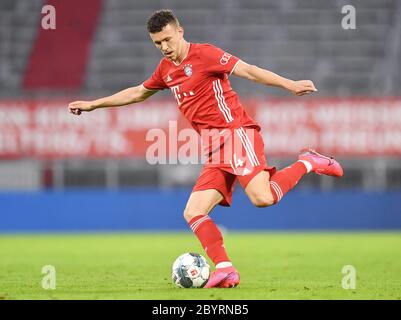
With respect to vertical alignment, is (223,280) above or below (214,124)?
below

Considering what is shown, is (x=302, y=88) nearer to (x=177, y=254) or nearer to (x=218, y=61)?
(x=218, y=61)

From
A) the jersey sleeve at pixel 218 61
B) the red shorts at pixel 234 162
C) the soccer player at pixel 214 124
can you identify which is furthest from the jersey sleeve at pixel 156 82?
the red shorts at pixel 234 162

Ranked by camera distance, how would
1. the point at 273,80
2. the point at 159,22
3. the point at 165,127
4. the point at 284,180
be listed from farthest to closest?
1. the point at 165,127
2. the point at 284,180
3. the point at 159,22
4. the point at 273,80

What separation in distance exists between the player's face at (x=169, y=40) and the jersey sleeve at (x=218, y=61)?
0.24 m

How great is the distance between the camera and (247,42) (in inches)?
860

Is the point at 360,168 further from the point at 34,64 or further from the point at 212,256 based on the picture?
the point at 212,256

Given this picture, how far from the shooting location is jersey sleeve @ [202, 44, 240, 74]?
25.3ft

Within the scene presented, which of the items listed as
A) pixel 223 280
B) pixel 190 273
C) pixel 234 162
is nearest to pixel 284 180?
pixel 234 162

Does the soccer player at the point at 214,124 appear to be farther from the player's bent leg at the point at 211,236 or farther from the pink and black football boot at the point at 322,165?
the pink and black football boot at the point at 322,165

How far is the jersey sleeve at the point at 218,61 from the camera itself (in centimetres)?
771

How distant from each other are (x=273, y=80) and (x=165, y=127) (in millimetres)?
10497

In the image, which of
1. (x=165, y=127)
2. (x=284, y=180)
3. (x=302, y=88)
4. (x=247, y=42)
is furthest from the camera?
(x=247, y=42)
